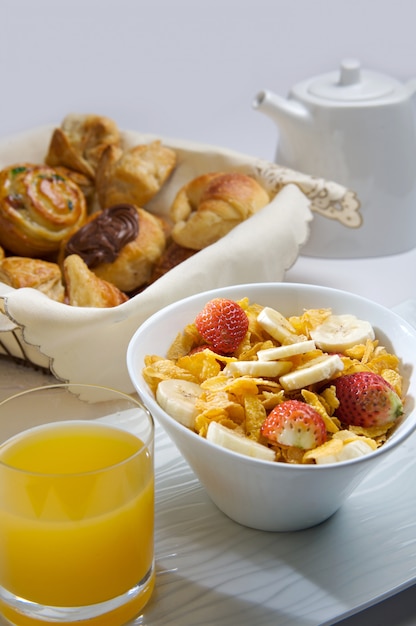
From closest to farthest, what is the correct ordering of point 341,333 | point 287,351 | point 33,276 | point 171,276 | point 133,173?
point 287,351
point 341,333
point 171,276
point 33,276
point 133,173

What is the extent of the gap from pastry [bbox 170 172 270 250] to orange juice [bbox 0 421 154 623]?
30.1 inches

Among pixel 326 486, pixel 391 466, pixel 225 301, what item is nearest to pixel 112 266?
pixel 225 301

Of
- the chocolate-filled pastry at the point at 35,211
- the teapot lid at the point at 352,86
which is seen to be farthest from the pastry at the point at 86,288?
the teapot lid at the point at 352,86

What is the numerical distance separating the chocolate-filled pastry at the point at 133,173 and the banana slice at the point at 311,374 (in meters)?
0.85

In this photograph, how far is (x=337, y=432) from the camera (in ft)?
3.37

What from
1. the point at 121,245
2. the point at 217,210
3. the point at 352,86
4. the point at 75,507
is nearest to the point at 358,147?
the point at 352,86

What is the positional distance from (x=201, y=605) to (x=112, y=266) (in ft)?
2.54

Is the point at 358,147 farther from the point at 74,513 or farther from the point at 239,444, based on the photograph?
the point at 74,513

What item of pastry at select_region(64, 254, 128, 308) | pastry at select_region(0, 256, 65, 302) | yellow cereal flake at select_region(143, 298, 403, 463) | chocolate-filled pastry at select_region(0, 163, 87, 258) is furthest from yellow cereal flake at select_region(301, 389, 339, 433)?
chocolate-filled pastry at select_region(0, 163, 87, 258)

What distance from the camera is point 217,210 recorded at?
5.47 ft

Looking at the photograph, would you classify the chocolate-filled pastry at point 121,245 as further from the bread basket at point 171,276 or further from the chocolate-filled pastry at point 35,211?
the bread basket at point 171,276

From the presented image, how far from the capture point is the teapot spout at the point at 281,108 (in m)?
1.84

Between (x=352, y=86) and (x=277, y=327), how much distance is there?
897 mm

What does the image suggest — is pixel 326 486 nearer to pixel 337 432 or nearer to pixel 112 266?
pixel 337 432
